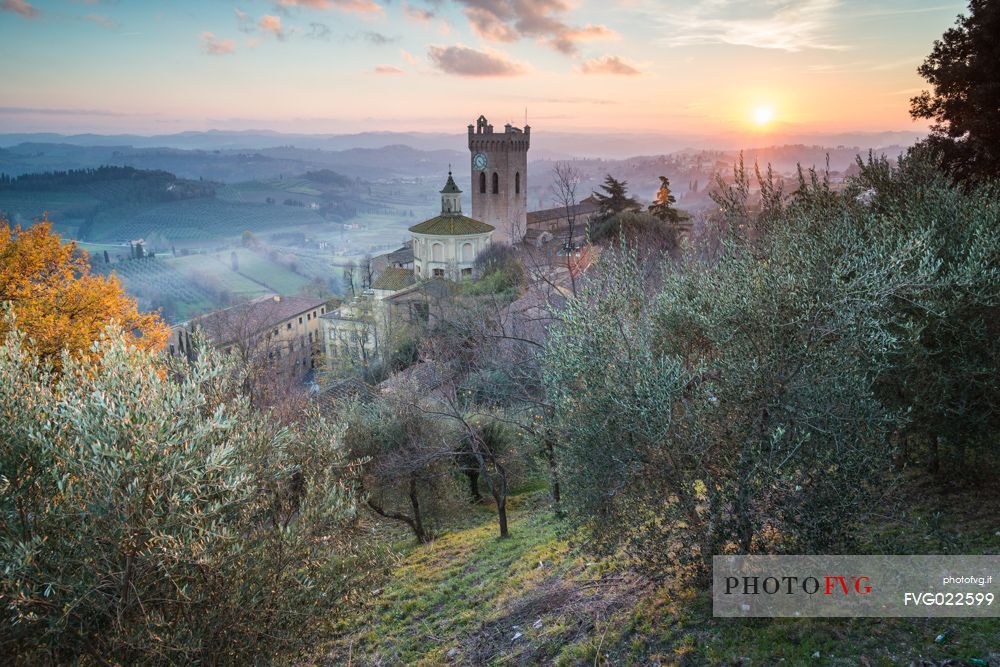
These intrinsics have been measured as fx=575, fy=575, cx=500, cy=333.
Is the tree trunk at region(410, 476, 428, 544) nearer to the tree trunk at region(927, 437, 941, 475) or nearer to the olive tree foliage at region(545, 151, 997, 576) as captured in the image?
the olive tree foliage at region(545, 151, 997, 576)

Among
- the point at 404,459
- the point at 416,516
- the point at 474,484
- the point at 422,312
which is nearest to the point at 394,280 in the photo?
the point at 422,312

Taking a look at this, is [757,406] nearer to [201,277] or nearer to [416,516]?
[416,516]

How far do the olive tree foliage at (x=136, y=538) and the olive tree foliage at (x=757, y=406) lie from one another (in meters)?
3.99

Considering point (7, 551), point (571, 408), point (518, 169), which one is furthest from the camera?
point (518, 169)

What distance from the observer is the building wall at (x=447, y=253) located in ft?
175

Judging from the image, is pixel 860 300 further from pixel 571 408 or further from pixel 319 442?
pixel 319 442

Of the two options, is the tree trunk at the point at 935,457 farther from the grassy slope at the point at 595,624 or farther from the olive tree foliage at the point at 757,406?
the olive tree foliage at the point at 757,406

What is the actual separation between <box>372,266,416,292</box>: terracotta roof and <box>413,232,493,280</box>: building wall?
1695 mm

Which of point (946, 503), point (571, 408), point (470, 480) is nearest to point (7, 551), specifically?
A: point (571, 408)

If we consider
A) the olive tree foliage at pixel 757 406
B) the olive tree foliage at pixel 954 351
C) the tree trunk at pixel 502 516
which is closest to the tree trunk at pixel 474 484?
the tree trunk at pixel 502 516

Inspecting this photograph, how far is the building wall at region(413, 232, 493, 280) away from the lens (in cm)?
5338

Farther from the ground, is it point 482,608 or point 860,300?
point 860,300

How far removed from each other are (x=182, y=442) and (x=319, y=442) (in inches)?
111

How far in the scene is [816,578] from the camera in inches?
263
